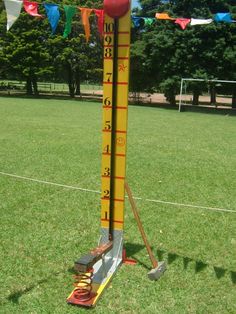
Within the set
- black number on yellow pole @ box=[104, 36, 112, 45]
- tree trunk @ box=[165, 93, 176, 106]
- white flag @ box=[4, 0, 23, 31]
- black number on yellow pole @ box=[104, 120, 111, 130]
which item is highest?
white flag @ box=[4, 0, 23, 31]

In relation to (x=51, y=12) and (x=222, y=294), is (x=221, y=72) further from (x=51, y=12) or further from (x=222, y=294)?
(x=222, y=294)

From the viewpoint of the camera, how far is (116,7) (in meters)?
3.62

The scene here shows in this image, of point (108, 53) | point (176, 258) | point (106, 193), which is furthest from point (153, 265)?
point (108, 53)

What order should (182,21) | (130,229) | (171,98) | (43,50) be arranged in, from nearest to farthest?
(130,229)
(182,21)
(171,98)
(43,50)

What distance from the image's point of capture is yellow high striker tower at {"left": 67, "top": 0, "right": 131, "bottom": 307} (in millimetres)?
3635

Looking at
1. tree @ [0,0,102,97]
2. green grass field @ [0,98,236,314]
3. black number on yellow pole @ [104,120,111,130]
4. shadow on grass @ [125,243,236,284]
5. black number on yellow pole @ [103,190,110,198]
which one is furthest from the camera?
tree @ [0,0,102,97]

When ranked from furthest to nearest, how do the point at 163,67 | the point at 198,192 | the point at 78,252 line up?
the point at 163,67 → the point at 198,192 → the point at 78,252

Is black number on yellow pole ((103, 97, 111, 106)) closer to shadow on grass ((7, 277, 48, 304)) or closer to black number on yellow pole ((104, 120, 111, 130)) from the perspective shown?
black number on yellow pole ((104, 120, 111, 130))

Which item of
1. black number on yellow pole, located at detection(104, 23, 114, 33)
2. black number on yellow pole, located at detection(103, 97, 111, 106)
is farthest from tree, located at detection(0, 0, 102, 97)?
black number on yellow pole, located at detection(103, 97, 111, 106)

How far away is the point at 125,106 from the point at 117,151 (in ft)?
1.30

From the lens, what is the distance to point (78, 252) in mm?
4551

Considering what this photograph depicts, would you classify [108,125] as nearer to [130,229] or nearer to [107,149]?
[107,149]

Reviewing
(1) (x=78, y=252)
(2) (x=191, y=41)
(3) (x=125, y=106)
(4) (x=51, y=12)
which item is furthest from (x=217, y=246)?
(2) (x=191, y=41)

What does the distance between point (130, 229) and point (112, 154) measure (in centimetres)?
158
